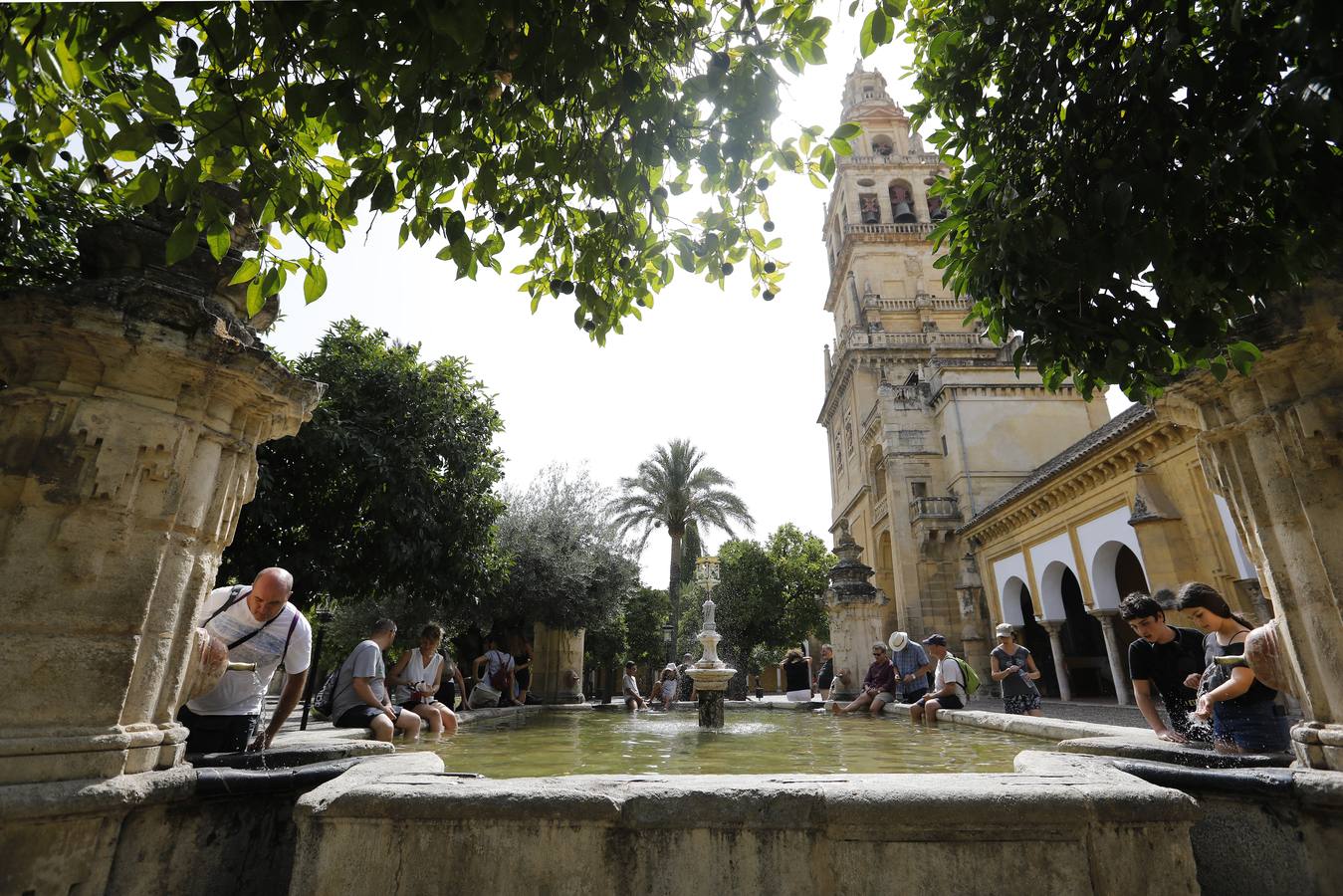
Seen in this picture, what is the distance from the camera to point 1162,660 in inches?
165

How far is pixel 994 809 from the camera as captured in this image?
86.4 inches

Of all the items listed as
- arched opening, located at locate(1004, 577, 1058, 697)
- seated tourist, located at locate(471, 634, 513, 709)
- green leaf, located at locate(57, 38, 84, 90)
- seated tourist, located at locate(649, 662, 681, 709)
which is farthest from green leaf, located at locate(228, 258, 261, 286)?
arched opening, located at locate(1004, 577, 1058, 697)

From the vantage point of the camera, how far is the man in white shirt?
140 inches

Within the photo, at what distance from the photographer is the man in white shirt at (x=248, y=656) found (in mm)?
3551

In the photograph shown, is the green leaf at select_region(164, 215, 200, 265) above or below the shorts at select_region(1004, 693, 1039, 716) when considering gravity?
above

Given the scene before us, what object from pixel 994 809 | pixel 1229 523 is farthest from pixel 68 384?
pixel 1229 523

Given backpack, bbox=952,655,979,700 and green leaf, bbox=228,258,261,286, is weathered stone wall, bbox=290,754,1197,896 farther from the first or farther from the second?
backpack, bbox=952,655,979,700

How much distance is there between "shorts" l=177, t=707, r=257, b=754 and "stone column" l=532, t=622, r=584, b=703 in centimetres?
1372

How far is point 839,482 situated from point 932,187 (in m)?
32.1

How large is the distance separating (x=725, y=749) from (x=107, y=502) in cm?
521

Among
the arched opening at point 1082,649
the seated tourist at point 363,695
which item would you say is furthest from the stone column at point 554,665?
the arched opening at point 1082,649

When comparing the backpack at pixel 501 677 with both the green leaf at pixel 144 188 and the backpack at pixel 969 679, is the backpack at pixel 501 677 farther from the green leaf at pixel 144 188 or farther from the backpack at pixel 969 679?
the green leaf at pixel 144 188

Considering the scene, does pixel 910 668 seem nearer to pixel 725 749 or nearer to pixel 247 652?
pixel 725 749

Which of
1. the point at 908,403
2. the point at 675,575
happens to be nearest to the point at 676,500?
the point at 675,575
